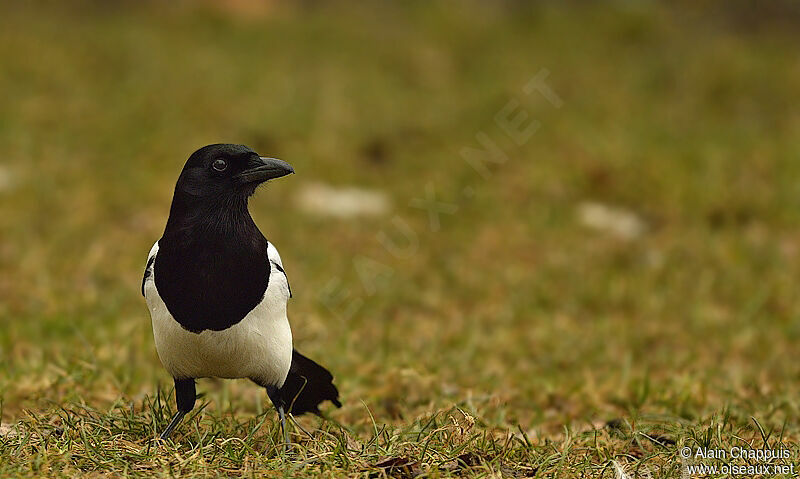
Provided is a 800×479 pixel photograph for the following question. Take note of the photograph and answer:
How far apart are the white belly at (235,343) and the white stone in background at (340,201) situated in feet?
14.8

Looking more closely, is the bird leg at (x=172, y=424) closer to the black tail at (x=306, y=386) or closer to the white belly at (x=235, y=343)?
the white belly at (x=235, y=343)

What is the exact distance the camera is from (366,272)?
256 inches

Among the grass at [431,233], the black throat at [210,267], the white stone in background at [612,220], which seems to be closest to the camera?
the black throat at [210,267]

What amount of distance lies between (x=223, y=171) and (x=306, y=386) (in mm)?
886

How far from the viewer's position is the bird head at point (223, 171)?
2896 mm

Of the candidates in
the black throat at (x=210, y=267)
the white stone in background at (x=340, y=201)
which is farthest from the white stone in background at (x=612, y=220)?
the black throat at (x=210, y=267)

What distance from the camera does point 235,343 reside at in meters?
2.86

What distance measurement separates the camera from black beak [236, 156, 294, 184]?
285 centimetres

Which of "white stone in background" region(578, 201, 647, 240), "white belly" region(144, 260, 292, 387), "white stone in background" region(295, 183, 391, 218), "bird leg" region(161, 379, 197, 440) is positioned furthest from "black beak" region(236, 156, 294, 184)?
"white stone in background" region(578, 201, 647, 240)

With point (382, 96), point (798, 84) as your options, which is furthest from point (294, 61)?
point (798, 84)

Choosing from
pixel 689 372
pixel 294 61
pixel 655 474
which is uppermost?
pixel 294 61

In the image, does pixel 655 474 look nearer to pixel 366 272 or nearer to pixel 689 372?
pixel 689 372

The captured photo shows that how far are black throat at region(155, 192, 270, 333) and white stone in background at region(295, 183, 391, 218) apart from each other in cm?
461

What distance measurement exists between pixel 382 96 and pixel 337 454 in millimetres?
7160
